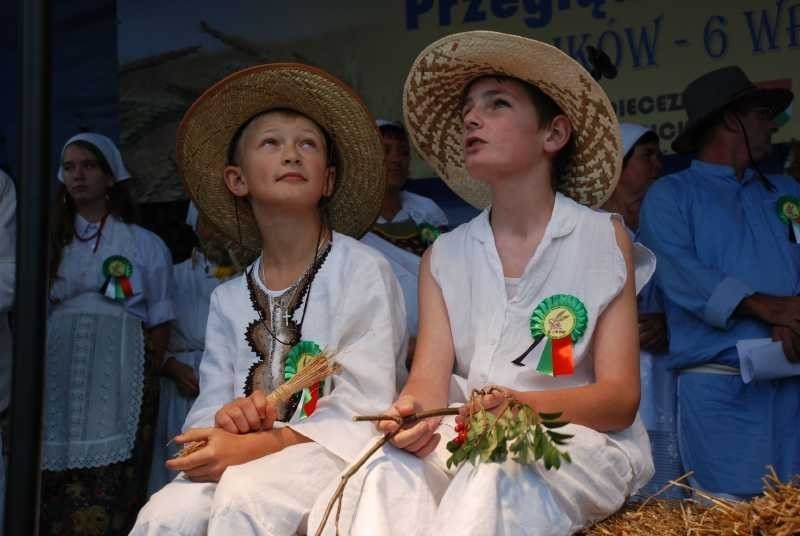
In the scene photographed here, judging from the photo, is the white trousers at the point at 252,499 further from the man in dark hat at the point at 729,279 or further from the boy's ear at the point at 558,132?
the man in dark hat at the point at 729,279

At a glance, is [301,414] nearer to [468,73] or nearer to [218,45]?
[468,73]

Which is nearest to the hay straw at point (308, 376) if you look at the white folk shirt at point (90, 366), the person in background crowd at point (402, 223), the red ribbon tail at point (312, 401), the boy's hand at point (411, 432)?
the red ribbon tail at point (312, 401)

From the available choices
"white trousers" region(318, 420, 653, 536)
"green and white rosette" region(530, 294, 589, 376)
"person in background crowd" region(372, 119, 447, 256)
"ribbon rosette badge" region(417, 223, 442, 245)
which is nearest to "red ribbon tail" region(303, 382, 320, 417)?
"white trousers" region(318, 420, 653, 536)

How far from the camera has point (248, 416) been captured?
2969 millimetres

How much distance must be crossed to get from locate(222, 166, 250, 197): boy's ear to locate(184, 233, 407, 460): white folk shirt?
258 millimetres

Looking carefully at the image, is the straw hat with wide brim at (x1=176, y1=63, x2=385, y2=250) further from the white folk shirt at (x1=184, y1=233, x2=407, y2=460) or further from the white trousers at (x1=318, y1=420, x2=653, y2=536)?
the white trousers at (x1=318, y1=420, x2=653, y2=536)

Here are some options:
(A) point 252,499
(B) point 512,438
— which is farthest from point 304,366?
(B) point 512,438

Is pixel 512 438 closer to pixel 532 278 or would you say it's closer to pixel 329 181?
pixel 532 278

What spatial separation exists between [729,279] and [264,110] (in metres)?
1.98

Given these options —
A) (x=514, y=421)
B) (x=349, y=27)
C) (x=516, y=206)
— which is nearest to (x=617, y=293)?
(x=516, y=206)

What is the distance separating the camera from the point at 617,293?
3.03 m

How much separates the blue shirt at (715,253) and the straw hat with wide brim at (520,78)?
4.58 feet

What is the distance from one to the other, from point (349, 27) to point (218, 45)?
34.1 inches

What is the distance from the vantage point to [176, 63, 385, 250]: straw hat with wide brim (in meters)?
3.56
